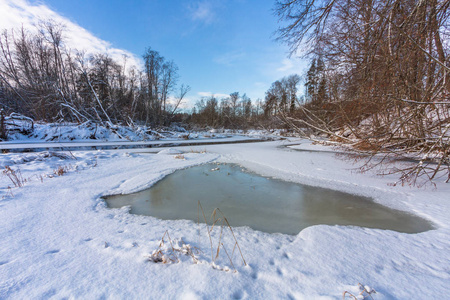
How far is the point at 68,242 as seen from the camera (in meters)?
1.75

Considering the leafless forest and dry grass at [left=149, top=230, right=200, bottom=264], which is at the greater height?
the leafless forest

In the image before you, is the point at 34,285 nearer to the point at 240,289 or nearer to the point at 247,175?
the point at 240,289

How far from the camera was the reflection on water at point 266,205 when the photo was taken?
7.68 ft

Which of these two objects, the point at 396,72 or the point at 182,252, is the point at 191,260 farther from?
the point at 396,72

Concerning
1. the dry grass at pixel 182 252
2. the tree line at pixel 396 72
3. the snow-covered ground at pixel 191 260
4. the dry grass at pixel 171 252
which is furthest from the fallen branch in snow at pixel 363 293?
the tree line at pixel 396 72

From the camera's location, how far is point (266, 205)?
2.89 m

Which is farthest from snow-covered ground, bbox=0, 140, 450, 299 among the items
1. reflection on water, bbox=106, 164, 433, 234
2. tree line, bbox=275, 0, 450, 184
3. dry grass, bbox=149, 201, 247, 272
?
tree line, bbox=275, 0, 450, 184

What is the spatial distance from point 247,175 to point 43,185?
4.43 metres

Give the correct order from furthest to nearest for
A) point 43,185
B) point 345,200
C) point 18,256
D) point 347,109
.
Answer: point 347,109
point 43,185
point 345,200
point 18,256

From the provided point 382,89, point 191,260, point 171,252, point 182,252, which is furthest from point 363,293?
point 382,89

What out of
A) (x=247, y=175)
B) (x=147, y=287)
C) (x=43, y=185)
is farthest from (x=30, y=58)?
(x=147, y=287)

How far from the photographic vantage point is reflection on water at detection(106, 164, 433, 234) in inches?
92.1

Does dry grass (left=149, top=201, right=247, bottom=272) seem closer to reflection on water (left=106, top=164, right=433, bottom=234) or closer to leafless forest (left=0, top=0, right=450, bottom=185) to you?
reflection on water (left=106, top=164, right=433, bottom=234)

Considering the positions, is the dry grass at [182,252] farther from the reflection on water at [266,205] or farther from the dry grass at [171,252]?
the reflection on water at [266,205]
